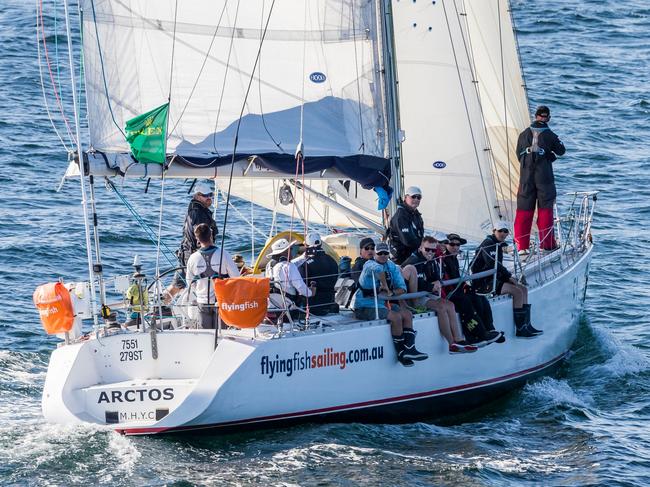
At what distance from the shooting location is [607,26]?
38094mm

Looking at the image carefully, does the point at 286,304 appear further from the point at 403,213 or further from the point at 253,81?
the point at 253,81

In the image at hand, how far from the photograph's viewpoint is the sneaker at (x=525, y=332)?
52.3 feet

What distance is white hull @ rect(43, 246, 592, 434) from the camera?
1336cm

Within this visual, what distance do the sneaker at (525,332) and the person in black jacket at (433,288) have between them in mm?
1180

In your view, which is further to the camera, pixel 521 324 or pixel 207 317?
pixel 521 324

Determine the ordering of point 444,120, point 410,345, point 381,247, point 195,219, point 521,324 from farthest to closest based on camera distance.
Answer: point 444,120 < point 521,324 < point 195,219 < point 410,345 < point 381,247

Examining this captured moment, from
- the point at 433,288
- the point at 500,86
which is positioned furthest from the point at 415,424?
the point at 500,86

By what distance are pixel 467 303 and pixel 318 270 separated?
2.05m

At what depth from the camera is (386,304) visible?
14.5m

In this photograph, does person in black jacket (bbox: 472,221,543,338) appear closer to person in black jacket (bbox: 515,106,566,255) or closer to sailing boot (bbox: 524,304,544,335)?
sailing boot (bbox: 524,304,544,335)

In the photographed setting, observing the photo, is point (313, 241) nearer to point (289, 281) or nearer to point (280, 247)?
point (280, 247)

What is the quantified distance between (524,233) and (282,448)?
5.94m

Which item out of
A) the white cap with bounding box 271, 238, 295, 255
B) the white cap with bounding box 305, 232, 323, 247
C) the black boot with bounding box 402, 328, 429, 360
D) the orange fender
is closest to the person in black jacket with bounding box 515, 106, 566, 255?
the black boot with bounding box 402, 328, 429, 360

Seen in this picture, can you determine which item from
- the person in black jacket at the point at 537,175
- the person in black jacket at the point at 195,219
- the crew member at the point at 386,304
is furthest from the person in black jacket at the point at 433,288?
the person in black jacket at the point at 537,175
